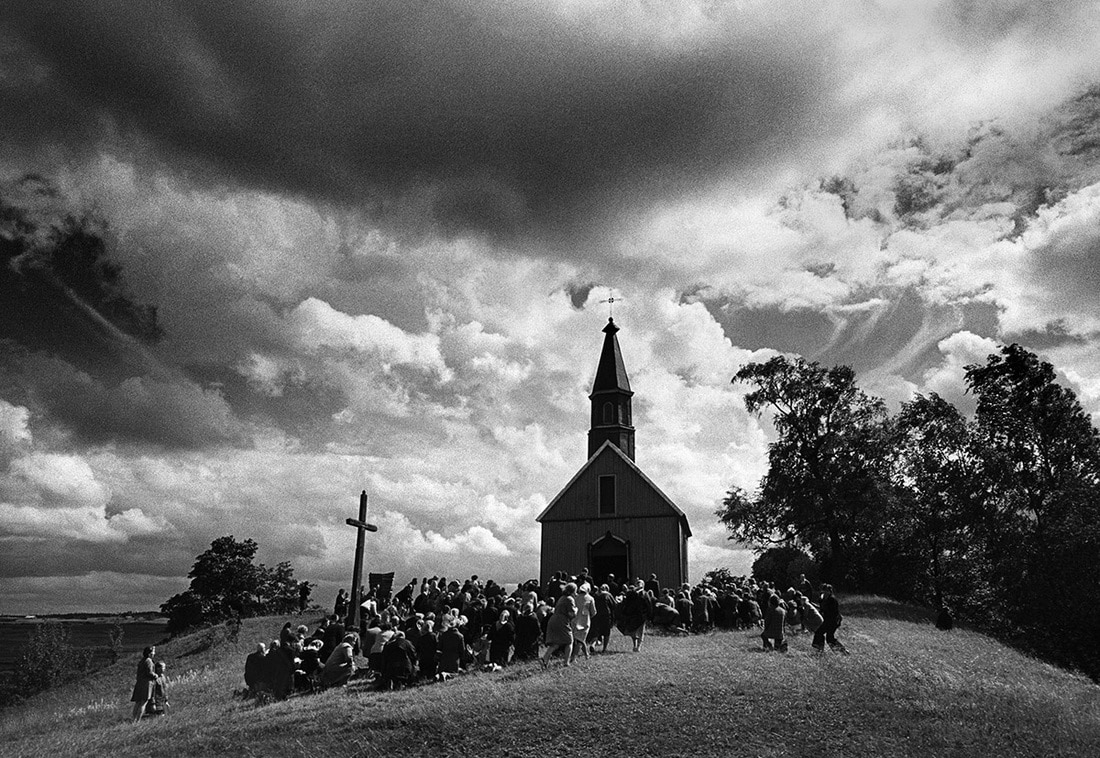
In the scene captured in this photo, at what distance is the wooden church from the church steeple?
2.11 meters

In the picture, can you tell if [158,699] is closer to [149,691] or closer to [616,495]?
[149,691]

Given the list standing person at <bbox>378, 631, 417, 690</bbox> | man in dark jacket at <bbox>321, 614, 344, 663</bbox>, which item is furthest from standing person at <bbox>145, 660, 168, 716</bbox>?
standing person at <bbox>378, 631, 417, 690</bbox>

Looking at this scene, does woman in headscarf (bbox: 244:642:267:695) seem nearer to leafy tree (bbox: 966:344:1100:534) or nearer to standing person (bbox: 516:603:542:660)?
standing person (bbox: 516:603:542:660)

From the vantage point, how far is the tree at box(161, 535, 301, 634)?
46094 millimetres

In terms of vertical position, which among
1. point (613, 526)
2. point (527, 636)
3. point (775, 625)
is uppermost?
point (613, 526)

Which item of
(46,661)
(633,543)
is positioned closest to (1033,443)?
(633,543)

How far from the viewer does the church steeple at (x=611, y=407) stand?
43.2 m

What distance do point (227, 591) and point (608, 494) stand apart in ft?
79.4

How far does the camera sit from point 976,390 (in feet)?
132

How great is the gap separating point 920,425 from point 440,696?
110 ft

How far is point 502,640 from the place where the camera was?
1889 centimetres

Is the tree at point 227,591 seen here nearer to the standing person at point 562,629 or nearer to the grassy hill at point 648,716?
the grassy hill at point 648,716

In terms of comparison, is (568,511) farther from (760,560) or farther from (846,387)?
(846,387)

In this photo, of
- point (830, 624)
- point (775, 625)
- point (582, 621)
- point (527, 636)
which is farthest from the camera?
point (830, 624)
